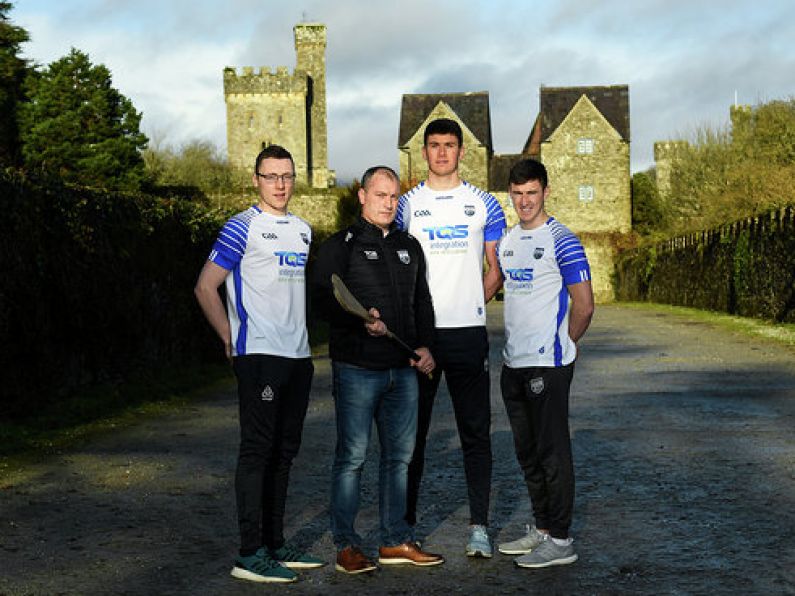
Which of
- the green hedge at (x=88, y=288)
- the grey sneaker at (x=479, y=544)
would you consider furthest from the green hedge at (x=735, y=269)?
the grey sneaker at (x=479, y=544)

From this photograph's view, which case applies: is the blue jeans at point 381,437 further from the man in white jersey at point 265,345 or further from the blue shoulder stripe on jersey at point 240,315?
the blue shoulder stripe on jersey at point 240,315

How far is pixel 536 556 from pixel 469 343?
3.87 ft

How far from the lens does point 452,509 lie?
698cm

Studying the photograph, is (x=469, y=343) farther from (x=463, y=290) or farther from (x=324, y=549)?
(x=324, y=549)

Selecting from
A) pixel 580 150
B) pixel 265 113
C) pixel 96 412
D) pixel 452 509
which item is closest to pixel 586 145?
pixel 580 150

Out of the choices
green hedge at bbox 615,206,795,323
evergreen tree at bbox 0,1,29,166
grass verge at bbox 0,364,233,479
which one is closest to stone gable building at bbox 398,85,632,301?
evergreen tree at bbox 0,1,29,166

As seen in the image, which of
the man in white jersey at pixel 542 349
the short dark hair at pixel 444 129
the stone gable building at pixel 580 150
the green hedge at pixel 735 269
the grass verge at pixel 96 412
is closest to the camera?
the man in white jersey at pixel 542 349

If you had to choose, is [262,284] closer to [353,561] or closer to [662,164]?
[353,561]

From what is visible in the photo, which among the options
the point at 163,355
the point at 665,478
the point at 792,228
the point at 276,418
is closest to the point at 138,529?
the point at 276,418

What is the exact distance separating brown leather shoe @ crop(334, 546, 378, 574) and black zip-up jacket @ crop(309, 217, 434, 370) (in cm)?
94

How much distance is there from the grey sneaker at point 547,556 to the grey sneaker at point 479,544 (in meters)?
0.18

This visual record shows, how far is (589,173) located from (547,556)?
72.1 m

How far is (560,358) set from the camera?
5.75 m

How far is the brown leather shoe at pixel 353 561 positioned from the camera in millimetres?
5484
